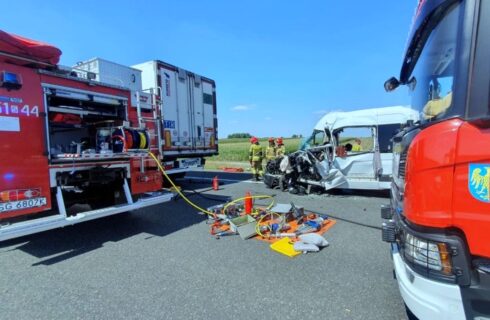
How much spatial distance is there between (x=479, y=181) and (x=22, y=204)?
4727 mm

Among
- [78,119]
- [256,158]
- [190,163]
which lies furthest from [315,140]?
[78,119]

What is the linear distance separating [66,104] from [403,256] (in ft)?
16.8

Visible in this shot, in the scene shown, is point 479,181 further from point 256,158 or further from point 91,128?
point 256,158

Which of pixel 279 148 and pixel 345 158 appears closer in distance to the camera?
pixel 345 158

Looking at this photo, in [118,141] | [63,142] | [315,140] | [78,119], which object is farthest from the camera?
[315,140]

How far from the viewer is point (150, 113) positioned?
6.46 m

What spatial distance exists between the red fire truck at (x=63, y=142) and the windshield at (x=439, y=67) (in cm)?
442

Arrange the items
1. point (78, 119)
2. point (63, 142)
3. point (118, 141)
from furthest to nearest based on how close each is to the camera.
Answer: point (63, 142), point (118, 141), point (78, 119)

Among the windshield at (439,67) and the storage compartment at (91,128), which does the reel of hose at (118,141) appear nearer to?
the storage compartment at (91,128)

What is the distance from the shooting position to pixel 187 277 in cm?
358

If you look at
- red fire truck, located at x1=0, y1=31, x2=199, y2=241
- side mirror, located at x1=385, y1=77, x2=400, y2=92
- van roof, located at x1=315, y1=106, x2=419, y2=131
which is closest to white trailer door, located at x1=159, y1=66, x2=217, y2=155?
red fire truck, located at x1=0, y1=31, x2=199, y2=241

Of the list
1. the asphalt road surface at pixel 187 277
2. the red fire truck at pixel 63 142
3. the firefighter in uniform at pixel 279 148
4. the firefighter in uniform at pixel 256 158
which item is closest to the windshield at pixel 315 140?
the firefighter in uniform at pixel 279 148

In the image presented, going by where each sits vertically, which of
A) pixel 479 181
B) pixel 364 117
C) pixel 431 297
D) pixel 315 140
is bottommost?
pixel 431 297

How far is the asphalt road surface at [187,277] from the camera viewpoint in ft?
9.45
